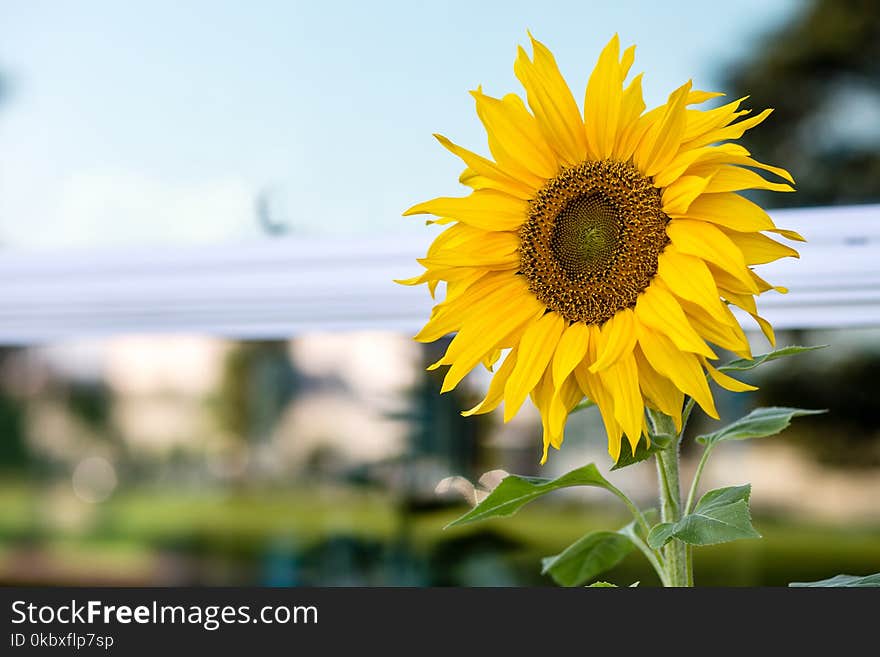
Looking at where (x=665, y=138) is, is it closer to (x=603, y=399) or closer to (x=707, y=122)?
(x=707, y=122)

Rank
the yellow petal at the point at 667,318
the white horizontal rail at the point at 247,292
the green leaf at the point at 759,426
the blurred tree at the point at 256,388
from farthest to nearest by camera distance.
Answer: the blurred tree at the point at 256,388
the white horizontal rail at the point at 247,292
the green leaf at the point at 759,426
the yellow petal at the point at 667,318

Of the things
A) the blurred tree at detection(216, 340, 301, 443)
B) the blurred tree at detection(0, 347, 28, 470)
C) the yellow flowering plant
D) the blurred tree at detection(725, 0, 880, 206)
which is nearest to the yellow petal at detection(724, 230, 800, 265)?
the yellow flowering plant

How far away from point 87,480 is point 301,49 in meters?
0.77

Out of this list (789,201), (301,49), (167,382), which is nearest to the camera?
(789,201)

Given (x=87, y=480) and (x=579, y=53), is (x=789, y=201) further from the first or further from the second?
(x=87, y=480)

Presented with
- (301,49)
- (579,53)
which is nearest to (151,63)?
(301,49)

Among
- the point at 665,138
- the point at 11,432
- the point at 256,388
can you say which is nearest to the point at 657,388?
the point at 665,138

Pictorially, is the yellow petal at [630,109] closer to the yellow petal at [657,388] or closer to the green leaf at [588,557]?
the yellow petal at [657,388]

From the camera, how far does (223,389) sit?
1.38 meters

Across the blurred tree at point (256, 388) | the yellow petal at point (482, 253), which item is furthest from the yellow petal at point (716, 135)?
the blurred tree at point (256, 388)

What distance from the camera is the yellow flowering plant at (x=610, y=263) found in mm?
417

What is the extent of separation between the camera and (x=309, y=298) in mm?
1069

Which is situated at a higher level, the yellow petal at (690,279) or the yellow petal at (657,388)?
the yellow petal at (690,279)

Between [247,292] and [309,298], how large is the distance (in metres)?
0.09
